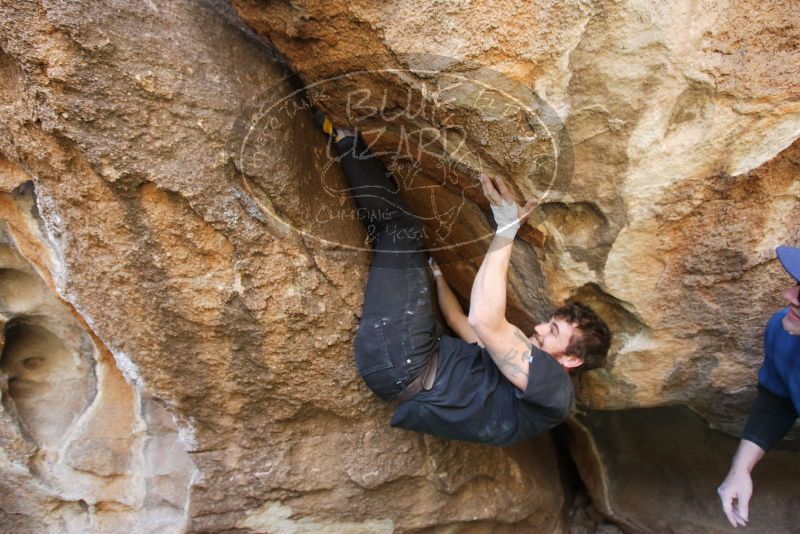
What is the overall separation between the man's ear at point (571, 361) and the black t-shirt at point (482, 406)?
8 cm

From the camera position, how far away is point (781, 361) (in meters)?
1.39

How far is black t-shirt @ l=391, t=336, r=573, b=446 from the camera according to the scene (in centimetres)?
149

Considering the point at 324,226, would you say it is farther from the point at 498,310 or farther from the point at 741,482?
the point at 741,482

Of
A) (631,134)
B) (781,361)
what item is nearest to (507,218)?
(631,134)

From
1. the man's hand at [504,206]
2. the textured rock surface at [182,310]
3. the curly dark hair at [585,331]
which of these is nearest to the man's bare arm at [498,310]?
the man's hand at [504,206]

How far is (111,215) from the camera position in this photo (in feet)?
4.53

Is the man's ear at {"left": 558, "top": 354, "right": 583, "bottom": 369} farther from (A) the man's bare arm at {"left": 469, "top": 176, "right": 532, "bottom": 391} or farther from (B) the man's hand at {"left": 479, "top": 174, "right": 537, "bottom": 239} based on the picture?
(B) the man's hand at {"left": 479, "top": 174, "right": 537, "bottom": 239}

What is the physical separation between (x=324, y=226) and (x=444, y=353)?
18.8 inches

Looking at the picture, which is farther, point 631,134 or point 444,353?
point 444,353

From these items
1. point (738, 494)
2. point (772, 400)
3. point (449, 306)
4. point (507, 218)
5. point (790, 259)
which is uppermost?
point (507, 218)

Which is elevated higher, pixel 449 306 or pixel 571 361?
pixel 449 306

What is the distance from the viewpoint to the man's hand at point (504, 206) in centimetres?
142

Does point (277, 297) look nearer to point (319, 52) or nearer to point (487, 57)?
point (319, 52)

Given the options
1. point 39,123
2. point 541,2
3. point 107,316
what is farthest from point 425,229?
point 39,123
